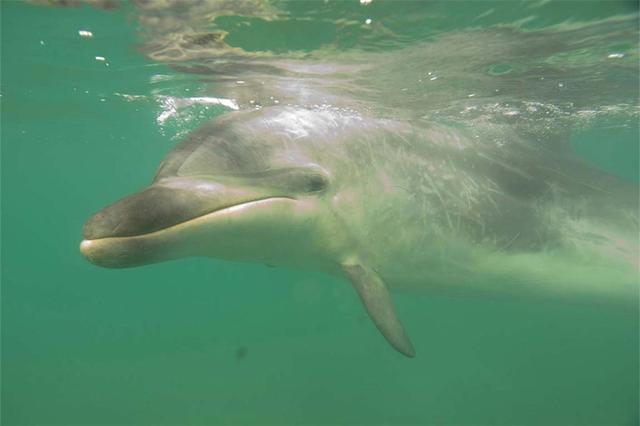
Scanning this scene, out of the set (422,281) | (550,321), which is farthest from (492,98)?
(550,321)

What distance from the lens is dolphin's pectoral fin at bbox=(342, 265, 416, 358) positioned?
4574 millimetres

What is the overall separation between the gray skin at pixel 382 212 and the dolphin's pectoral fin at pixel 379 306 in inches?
0.6

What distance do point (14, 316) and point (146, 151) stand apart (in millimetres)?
17383

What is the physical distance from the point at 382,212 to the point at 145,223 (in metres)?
3.02

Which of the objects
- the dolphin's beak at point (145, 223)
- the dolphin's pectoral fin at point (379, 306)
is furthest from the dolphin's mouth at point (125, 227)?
the dolphin's pectoral fin at point (379, 306)

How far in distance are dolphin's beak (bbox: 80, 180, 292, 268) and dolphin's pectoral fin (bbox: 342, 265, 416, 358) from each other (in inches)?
74.8

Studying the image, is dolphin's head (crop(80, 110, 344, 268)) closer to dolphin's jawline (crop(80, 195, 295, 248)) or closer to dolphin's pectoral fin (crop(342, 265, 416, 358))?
dolphin's jawline (crop(80, 195, 295, 248))

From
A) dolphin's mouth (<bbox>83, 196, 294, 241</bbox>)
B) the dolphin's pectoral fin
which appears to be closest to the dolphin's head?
dolphin's mouth (<bbox>83, 196, 294, 241</bbox>)

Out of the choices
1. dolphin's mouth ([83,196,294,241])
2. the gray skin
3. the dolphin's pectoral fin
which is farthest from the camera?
the dolphin's pectoral fin

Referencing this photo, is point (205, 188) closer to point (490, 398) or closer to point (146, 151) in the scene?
point (490, 398)

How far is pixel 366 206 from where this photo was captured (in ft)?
17.5

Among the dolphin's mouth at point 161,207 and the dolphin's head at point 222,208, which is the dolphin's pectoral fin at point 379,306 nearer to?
the dolphin's head at point 222,208

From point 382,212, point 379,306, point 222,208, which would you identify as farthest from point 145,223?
point 382,212

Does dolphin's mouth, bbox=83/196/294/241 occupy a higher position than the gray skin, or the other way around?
dolphin's mouth, bbox=83/196/294/241
